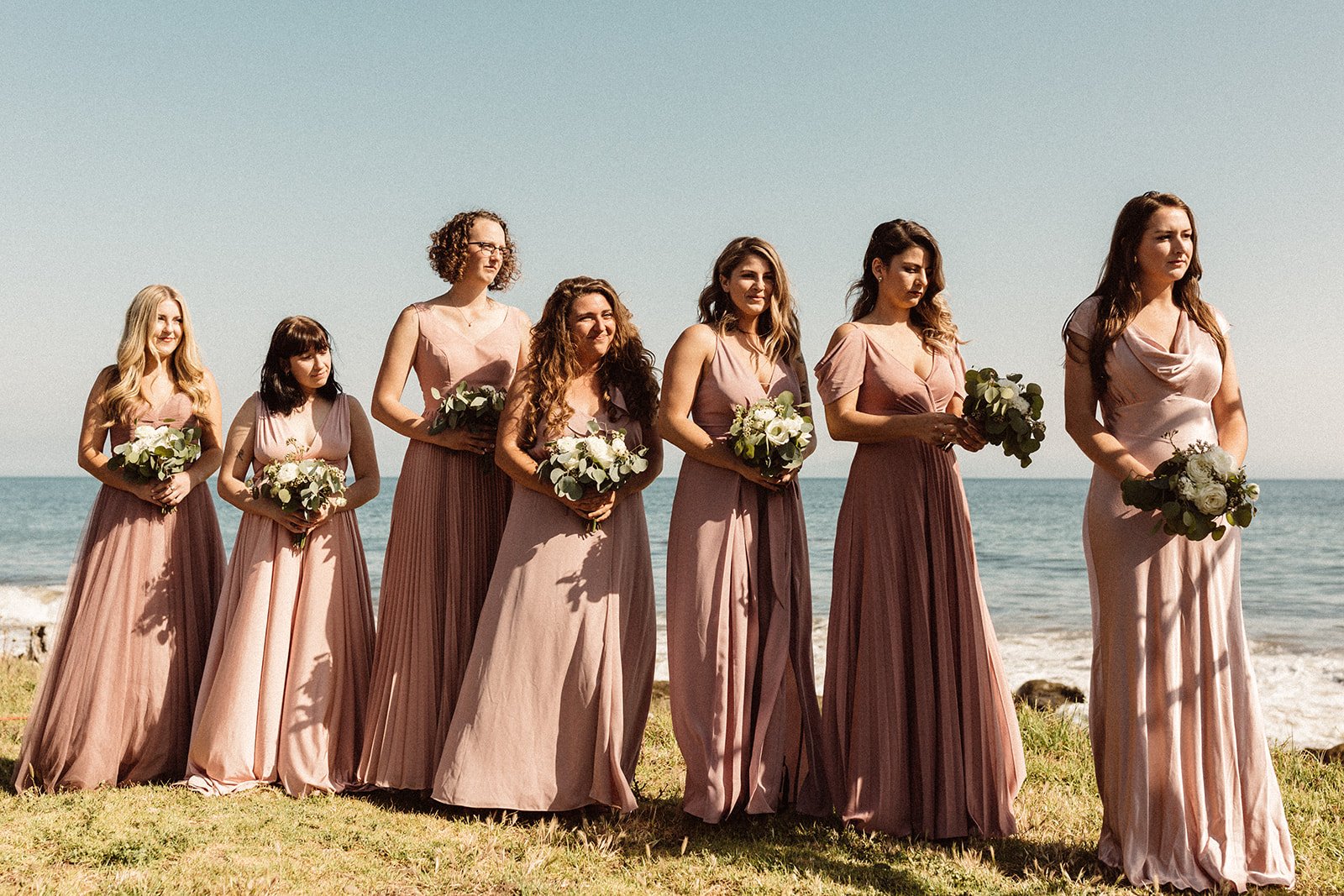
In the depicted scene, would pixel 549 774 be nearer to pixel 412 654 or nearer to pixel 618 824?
pixel 618 824

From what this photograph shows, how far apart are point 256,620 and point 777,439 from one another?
10.9 feet

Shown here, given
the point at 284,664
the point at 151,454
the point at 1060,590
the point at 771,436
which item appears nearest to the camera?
the point at 771,436

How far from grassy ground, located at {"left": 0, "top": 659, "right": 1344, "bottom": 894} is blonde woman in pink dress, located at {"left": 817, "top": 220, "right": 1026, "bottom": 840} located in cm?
25

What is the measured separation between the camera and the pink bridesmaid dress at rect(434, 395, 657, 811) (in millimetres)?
5820

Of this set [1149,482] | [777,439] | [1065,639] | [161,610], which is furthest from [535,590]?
[1065,639]

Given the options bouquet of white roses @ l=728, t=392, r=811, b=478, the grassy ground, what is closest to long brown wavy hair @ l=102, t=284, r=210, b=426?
the grassy ground

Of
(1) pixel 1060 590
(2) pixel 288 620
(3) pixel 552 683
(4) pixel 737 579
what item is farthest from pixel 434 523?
(1) pixel 1060 590

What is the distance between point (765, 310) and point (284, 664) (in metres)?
3.46

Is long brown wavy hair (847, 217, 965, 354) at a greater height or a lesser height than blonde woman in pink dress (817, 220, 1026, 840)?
greater

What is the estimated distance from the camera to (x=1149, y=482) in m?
4.60

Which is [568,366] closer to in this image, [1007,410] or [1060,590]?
[1007,410]

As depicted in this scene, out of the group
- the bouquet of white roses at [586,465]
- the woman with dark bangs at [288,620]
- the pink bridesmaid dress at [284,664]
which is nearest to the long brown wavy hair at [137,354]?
the woman with dark bangs at [288,620]

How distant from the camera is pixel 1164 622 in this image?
489cm

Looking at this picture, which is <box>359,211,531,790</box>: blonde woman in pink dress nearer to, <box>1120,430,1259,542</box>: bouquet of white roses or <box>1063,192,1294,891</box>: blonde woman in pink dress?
<box>1063,192,1294,891</box>: blonde woman in pink dress
